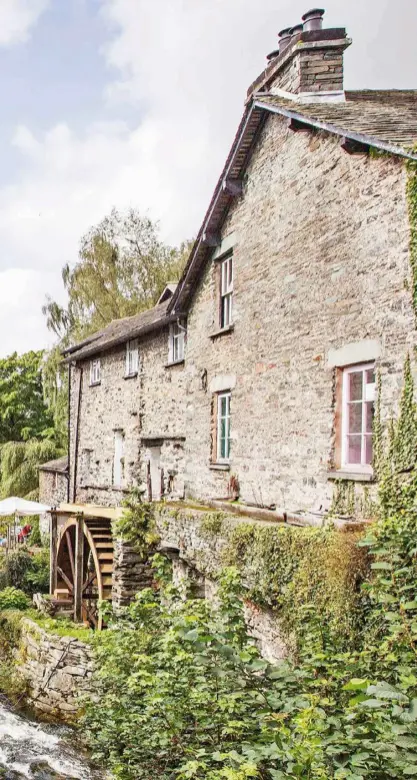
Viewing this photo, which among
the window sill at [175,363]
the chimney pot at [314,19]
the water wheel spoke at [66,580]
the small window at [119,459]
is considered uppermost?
the chimney pot at [314,19]

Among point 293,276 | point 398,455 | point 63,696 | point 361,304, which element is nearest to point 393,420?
point 398,455

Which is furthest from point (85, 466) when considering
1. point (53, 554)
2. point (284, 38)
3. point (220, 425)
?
point (284, 38)

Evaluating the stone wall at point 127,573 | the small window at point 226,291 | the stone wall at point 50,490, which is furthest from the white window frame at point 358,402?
the stone wall at point 50,490

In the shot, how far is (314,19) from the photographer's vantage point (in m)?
9.64

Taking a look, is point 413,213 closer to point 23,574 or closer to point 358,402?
point 358,402

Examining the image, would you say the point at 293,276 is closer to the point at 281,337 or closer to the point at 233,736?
the point at 281,337

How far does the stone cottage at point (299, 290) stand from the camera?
7.32m

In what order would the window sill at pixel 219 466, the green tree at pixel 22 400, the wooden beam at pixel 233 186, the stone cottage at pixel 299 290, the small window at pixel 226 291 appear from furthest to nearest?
Result: the green tree at pixel 22 400, the small window at pixel 226 291, the window sill at pixel 219 466, the wooden beam at pixel 233 186, the stone cottage at pixel 299 290

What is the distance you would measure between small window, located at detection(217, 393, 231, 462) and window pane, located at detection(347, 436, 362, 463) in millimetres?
3795

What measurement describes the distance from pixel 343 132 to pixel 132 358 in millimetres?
10930

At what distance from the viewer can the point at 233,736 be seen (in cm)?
527

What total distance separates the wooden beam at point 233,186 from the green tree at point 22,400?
29.2 meters

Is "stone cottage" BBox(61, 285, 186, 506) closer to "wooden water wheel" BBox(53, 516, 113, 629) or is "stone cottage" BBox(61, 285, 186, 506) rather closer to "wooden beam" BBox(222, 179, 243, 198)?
"wooden water wheel" BBox(53, 516, 113, 629)

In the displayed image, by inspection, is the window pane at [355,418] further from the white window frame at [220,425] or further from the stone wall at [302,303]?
the white window frame at [220,425]
